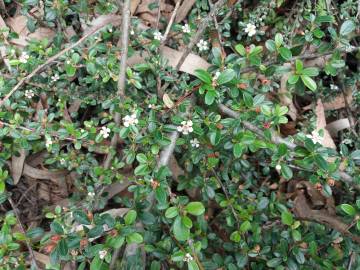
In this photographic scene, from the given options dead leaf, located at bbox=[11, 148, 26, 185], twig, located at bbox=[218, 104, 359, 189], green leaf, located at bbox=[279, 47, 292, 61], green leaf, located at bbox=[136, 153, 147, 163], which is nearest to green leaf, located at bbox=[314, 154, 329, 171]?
twig, located at bbox=[218, 104, 359, 189]

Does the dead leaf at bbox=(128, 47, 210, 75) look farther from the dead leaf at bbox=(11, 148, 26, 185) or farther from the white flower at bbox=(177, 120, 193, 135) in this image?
the dead leaf at bbox=(11, 148, 26, 185)

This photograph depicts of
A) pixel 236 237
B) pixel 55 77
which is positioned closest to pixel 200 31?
pixel 55 77

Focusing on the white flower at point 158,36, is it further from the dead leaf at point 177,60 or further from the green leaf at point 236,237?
the green leaf at point 236,237

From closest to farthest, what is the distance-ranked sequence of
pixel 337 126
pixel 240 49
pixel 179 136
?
pixel 240 49
pixel 179 136
pixel 337 126

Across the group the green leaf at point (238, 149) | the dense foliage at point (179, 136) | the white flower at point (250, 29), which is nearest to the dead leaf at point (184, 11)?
the dense foliage at point (179, 136)

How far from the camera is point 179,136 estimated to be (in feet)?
6.98

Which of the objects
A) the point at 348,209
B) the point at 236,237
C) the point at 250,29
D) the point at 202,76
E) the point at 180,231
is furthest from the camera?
the point at 250,29

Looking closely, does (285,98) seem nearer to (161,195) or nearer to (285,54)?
(285,54)

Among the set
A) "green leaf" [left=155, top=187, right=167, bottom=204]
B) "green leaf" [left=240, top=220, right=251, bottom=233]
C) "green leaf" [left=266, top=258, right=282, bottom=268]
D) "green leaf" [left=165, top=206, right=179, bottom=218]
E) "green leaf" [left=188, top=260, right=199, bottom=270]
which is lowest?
"green leaf" [left=266, top=258, right=282, bottom=268]

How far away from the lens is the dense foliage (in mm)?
1784

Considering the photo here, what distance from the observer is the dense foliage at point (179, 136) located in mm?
1784

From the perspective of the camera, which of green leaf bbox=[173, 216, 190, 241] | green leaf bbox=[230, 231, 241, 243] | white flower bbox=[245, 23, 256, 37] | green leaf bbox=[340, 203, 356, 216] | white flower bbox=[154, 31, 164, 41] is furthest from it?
white flower bbox=[245, 23, 256, 37]

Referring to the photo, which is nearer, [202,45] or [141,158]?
[141,158]

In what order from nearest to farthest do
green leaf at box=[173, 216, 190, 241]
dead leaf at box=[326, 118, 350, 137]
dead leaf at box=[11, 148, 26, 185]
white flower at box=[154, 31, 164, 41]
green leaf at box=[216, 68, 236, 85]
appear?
green leaf at box=[173, 216, 190, 241] < green leaf at box=[216, 68, 236, 85] < white flower at box=[154, 31, 164, 41] < dead leaf at box=[11, 148, 26, 185] < dead leaf at box=[326, 118, 350, 137]
